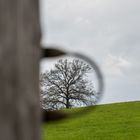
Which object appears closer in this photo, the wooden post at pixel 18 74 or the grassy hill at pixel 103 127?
the wooden post at pixel 18 74

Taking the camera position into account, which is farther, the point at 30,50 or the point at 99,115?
the point at 99,115

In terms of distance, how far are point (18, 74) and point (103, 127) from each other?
28.3 m

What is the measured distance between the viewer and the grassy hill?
25.7m

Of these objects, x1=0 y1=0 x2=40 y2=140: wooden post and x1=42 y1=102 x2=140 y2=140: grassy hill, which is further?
x1=42 y1=102 x2=140 y2=140: grassy hill

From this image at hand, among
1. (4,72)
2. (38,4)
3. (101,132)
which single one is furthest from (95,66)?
(101,132)

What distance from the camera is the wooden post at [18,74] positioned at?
1339 millimetres

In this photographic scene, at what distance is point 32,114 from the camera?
1417 mm

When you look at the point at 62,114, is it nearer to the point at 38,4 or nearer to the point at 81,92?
the point at 81,92

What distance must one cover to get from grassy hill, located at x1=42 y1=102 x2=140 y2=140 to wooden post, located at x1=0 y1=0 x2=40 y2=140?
19.2 m

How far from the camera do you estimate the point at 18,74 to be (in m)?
1.36

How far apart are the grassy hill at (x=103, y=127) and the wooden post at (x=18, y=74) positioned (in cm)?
1918

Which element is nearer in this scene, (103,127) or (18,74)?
(18,74)

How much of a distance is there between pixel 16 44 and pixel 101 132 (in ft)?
84.9

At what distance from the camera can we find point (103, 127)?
29.4 m
